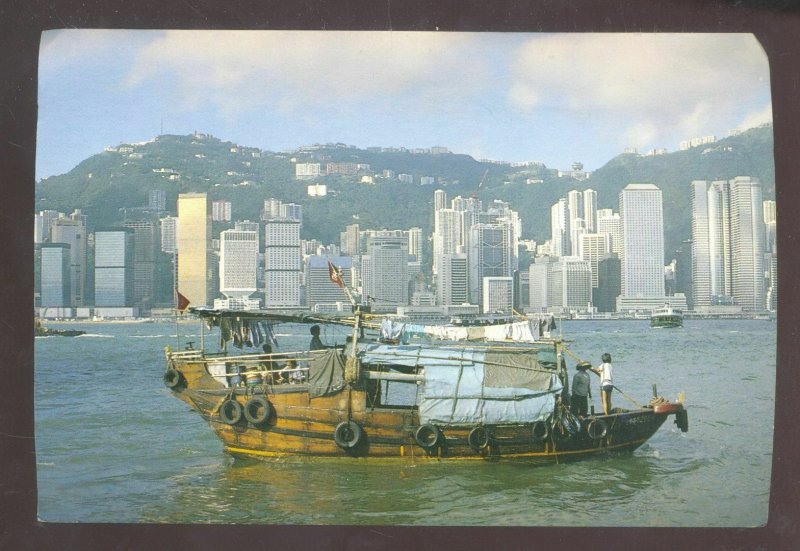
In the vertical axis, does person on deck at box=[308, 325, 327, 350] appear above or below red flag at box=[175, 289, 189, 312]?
below

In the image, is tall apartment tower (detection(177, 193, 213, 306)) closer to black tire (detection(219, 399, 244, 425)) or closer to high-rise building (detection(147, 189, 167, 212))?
high-rise building (detection(147, 189, 167, 212))

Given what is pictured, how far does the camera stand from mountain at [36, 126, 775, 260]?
764cm

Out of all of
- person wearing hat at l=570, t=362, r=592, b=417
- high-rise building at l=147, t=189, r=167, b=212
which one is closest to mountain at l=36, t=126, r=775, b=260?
high-rise building at l=147, t=189, r=167, b=212

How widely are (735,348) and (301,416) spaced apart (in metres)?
11.9

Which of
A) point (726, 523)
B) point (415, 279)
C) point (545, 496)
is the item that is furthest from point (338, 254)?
point (726, 523)

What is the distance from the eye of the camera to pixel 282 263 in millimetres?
11711

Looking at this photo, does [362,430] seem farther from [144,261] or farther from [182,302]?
[144,261]

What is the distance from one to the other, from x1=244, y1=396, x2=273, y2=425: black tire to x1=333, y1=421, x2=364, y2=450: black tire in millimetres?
614

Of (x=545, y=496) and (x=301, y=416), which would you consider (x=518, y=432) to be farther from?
(x=301, y=416)

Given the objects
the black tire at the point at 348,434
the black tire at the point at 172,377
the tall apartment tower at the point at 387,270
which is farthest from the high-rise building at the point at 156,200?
the black tire at the point at 348,434

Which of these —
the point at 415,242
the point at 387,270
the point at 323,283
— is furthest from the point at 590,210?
the point at 323,283

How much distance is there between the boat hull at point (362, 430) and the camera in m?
4.84

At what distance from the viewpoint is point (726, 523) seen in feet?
13.4

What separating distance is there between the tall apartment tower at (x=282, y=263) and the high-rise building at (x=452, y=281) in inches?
96.8
